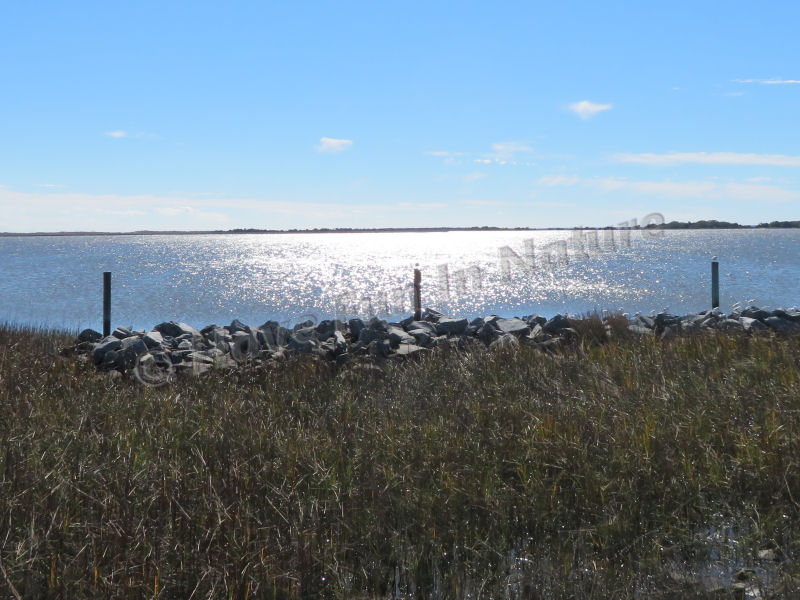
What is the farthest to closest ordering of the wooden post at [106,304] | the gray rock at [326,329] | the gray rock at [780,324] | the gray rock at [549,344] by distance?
the wooden post at [106,304], the gray rock at [326,329], the gray rock at [780,324], the gray rock at [549,344]

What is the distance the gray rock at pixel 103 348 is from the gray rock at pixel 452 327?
245 inches

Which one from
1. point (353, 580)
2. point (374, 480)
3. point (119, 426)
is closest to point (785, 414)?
point (374, 480)

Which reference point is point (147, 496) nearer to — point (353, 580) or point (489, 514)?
point (353, 580)

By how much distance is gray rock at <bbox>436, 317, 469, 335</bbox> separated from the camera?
44.4 feet

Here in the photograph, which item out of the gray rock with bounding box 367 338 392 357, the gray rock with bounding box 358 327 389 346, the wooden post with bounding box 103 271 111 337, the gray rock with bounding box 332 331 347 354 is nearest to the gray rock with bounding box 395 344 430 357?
the gray rock with bounding box 367 338 392 357

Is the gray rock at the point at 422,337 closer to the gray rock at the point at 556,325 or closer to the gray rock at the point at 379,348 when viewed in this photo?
the gray rock at the point at 379,348

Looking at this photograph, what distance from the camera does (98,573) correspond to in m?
3.52

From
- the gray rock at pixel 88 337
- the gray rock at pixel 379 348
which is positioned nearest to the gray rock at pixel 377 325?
the gray rock at pixel 379 348

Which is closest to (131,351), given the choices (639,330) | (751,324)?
(639,330)

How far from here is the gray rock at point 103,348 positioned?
11.6m

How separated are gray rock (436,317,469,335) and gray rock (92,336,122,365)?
245 inches

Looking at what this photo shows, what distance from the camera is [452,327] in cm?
1358

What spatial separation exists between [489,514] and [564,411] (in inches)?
66.9

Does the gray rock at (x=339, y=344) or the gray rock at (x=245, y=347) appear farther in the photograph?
the gray rock at (x=339, y=344)
